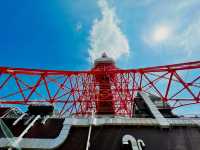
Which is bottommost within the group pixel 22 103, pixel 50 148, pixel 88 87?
pixel 50 148

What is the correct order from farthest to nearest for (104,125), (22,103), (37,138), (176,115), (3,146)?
(22,103) < (176,115) < (104,125) < (37,138) < (3,146)

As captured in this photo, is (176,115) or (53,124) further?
(176,115)

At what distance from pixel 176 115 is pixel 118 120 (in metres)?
4.69

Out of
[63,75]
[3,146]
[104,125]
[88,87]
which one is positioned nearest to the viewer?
[3,146]

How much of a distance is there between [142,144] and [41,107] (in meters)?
7.46

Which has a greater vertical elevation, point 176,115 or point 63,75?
point 63,75

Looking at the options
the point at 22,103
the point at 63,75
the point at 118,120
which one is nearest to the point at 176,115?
the point at 118,120

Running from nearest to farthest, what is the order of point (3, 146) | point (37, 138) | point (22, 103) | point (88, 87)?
1. point (3, 146)
2. point (37, 138)
3. point (22, 103)
4. point (88, 87)

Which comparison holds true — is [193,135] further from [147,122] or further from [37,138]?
[37,138]

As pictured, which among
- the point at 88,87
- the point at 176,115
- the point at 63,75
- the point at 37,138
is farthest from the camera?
the point at 88,87

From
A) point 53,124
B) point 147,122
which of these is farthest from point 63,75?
point 147,122

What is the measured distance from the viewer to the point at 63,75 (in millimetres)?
16672

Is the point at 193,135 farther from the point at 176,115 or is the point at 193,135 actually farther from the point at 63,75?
the point at 63,75

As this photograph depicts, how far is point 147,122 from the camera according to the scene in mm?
9781
